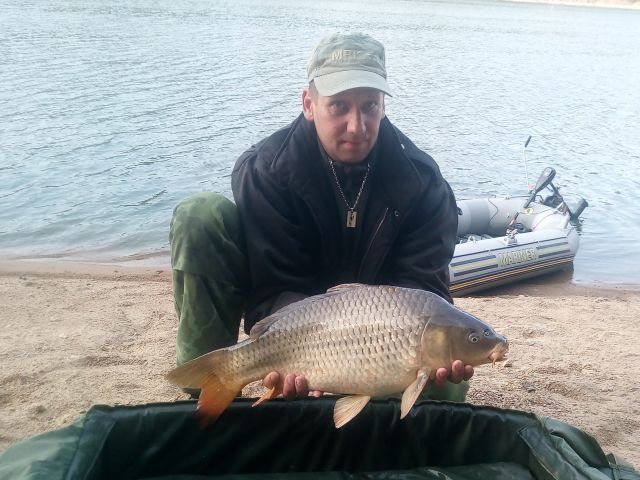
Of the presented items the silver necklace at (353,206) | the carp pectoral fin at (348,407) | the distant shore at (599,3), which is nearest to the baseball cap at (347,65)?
the silver necklace at (353,206)

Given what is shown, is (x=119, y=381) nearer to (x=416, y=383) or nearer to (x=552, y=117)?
(x=416, y=383)

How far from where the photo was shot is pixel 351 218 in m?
3.08

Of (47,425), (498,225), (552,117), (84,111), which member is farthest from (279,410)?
(552,117)

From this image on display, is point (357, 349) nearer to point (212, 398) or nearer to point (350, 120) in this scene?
point (212, 398)

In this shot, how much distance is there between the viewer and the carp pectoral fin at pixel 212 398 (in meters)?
2.49

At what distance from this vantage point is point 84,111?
13.4 m

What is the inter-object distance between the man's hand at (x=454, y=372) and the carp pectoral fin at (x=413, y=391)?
56mm

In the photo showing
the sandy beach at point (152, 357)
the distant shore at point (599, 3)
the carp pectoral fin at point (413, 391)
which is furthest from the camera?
the distant shore at point (599, 3)

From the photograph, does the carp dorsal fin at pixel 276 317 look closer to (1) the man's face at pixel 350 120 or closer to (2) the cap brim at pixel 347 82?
(1) the man's face at pixel 350 120

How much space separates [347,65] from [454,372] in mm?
1381

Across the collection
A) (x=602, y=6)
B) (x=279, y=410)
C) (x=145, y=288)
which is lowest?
(x=602, y=6)

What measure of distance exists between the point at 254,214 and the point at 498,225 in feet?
19.9

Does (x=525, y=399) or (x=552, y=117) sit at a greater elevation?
(x=525, y=399)

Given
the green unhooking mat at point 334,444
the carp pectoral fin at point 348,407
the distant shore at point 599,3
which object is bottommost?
the distant shore at point 599,3
